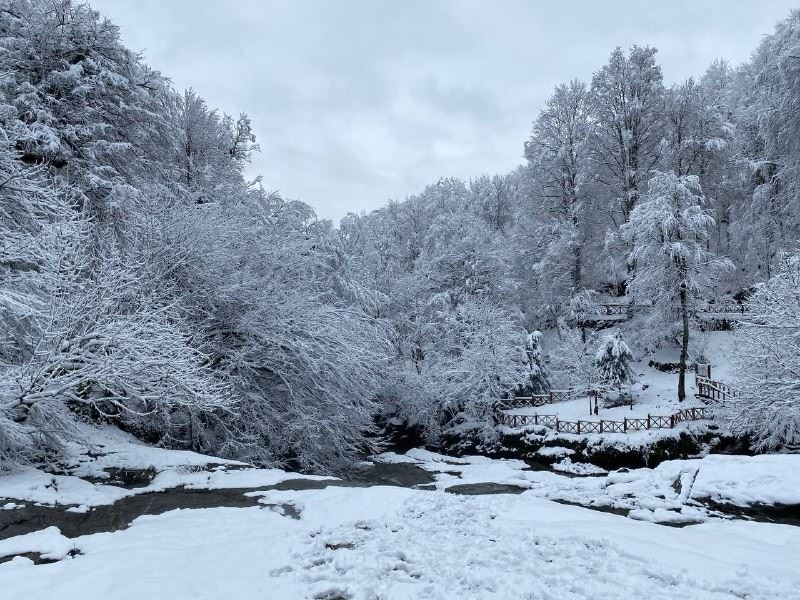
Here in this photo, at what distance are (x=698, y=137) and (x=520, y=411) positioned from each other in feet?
66.3

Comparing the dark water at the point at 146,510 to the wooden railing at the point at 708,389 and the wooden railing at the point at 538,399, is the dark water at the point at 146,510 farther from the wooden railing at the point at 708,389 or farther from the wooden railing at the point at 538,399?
the wooden railing at the point at 538,399

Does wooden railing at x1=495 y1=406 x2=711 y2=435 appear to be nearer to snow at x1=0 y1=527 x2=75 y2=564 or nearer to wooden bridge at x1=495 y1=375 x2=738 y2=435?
wooden bridge at x1=495 y1=375 x2=738 y2=435

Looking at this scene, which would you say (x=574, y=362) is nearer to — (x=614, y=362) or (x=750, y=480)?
(x=614, y=362)

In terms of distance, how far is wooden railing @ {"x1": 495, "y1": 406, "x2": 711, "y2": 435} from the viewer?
65.2ft

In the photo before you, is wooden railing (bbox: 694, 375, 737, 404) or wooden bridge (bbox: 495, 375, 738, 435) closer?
wooden bridge (bbox: 495, 375, 738, 435)

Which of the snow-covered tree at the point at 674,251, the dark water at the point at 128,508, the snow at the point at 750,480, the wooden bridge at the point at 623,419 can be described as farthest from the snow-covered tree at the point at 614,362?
the dark water at the point at 128,508

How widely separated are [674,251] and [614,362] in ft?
19.2

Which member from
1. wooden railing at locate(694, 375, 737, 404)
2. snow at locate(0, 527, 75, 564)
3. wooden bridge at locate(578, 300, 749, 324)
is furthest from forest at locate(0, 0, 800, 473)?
snow at locate(0, 527, 75, 564)

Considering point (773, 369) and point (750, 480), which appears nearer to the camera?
point (750, 480)

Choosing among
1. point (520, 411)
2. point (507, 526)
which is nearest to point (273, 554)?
point (507, 526)

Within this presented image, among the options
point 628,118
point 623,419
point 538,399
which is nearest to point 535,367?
point 538,399

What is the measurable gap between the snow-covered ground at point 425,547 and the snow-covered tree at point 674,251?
46.0 ft

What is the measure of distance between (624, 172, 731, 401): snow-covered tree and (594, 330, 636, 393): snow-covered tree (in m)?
2.30

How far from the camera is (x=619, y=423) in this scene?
69.6 feet
